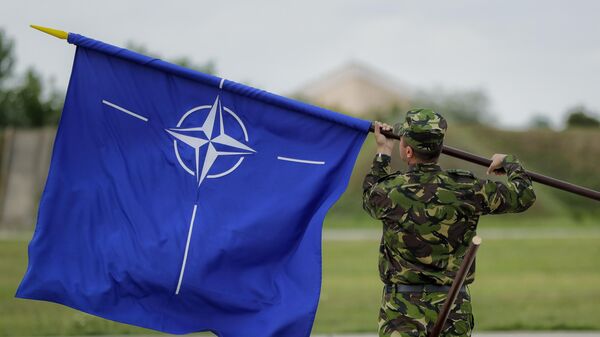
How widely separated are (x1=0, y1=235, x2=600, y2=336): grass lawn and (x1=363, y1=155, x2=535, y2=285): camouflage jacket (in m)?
5.23

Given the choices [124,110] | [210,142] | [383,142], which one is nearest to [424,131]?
[383,142]

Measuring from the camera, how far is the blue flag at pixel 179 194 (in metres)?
5.91

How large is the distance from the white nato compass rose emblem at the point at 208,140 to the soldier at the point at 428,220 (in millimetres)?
1595

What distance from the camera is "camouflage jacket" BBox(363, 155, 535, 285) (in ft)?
15.4

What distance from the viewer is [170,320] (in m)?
5.96

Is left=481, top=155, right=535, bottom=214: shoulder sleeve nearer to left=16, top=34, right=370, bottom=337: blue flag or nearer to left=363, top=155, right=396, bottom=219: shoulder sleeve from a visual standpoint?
left=363, top=155, right=396, bottom=219: shoulder sleeve

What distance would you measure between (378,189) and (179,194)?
1793 millimetres

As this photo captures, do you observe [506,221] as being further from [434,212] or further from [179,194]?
[434,212]

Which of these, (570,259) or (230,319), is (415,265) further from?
(570,259)

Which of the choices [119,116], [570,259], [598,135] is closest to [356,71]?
[598,135]

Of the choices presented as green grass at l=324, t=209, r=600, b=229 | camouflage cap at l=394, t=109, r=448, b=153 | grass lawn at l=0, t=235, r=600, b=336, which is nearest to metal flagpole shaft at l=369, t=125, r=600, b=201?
camouflage cap at l=394, t=109, r=448, b=153

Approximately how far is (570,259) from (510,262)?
53.6 inches

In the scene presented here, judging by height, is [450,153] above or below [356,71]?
below

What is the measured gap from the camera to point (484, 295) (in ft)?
44.1
